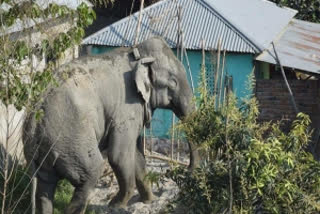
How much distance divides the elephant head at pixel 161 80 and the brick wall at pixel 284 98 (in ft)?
12.1

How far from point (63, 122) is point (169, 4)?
21.2 feet

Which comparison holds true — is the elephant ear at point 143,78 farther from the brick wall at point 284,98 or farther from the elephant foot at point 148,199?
the brick wall at point 284,98

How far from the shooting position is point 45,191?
784cm

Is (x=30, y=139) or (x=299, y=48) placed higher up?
(x=299, y=48)

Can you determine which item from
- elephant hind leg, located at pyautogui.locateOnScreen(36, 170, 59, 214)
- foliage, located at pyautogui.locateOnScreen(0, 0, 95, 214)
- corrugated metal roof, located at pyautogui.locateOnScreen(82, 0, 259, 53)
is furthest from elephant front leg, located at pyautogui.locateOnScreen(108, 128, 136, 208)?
corrugated metal roof, located at pyautogui.locateOnScreen(82, 0, 259, 53)

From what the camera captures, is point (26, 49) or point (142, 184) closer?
point (26, 49)

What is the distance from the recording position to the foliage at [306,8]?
60.3ft

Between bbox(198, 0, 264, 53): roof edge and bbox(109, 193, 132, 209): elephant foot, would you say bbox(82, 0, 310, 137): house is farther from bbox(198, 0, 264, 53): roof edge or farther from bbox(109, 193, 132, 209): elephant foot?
bbox(109, 193, 132, 209): elephant foot

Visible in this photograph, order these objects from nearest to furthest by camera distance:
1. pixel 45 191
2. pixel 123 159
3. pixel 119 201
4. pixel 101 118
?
pixel 45 191, pixel 101 118, pixel 123 159, pixel 119 201

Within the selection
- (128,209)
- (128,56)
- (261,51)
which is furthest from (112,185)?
(261,51)

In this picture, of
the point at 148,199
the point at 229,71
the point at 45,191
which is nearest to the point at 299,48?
the point at 229,71

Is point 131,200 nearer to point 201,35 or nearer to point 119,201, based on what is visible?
point 119,201

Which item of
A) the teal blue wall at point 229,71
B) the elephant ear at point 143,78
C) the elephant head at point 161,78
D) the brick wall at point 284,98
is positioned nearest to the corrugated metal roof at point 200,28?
the teal blue wall at point 229,71

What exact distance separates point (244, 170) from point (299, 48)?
788cm
